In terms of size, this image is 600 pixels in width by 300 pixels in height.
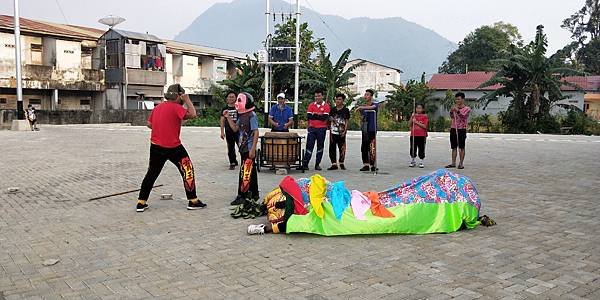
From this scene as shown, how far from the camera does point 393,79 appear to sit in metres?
61.3

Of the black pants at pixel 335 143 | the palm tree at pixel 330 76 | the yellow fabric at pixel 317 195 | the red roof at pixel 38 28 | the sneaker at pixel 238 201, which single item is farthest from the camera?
the red roof at pixel 38 28

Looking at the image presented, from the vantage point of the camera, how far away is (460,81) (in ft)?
153

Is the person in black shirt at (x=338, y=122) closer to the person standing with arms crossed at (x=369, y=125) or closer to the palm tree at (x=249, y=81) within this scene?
the person standing with arms crossed at (x=369, y=125)

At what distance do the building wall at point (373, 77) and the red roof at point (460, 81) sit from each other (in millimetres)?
12348

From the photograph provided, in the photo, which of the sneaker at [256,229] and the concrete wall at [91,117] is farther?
the concrete wall at [91,117]

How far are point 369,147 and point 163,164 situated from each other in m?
5.41

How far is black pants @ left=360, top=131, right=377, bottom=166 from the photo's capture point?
1134 cm

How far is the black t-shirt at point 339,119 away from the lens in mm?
11484

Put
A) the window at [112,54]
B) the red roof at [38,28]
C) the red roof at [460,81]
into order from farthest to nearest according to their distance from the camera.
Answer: the red roof at [460,81]
the window at [112,54]
the red roof at [38,28]

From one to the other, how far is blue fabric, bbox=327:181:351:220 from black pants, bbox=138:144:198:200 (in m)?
2.22

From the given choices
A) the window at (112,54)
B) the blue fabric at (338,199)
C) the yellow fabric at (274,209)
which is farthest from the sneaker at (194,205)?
the window at (112,54)

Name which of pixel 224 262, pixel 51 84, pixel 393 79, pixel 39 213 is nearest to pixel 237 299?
pixel 224 262

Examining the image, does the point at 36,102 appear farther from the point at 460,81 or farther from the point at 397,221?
the point at 397,221

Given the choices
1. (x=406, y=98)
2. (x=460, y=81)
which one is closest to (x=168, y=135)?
(x=406, y=98)
